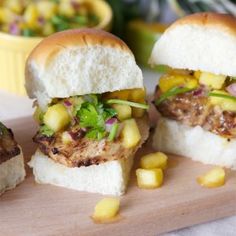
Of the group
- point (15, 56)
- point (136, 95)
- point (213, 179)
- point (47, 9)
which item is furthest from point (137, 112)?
point (47, 9)

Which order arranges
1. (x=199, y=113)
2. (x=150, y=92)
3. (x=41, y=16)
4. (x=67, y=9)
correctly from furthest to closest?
(x=67, y=9)
(x=41, y=16)
(x=150, y=92)
(x=199, y=113)

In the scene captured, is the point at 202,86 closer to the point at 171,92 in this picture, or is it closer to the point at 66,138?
the point at 171,92

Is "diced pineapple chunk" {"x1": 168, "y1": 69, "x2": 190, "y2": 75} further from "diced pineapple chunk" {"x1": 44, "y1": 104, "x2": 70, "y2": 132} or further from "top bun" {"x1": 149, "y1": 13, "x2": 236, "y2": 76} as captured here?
"diced pineapple chunk" {"x1": 44, "y1": 104, "x2": 70, "y2": 132}

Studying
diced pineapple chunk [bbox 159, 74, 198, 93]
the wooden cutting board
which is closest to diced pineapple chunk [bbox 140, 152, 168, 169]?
the wooden cutting board

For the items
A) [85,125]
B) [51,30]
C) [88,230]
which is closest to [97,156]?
[85,125]

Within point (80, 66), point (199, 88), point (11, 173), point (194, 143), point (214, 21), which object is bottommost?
point (11, 173)

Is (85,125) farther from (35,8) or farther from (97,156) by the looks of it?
(35,8)
